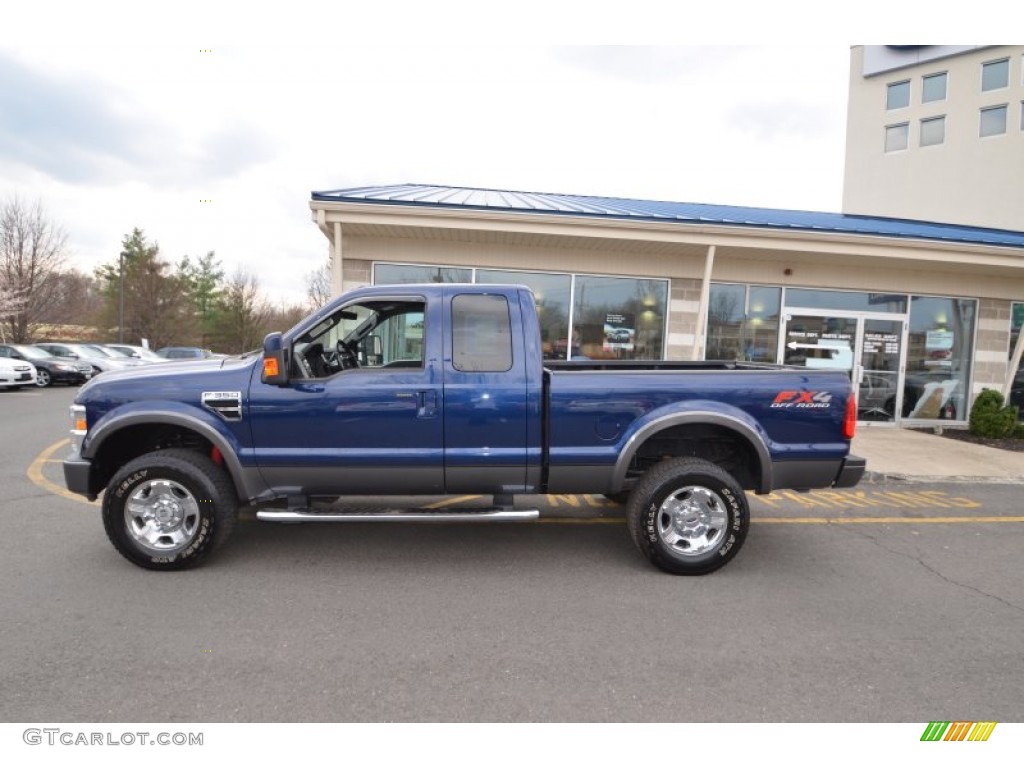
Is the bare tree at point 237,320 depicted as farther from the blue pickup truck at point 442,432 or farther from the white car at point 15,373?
the blue pickup truck at point 442,432

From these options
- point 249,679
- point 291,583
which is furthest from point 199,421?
point 249,679

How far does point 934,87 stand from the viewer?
2791 centimetres

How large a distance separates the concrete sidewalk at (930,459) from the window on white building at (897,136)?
26.0m

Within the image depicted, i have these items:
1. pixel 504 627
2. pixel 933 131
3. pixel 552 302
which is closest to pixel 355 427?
pixel 504 627

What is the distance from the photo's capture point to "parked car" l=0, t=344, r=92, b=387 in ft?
63.9

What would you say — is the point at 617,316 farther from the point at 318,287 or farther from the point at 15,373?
the point at 318,287

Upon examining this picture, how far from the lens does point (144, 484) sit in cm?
388

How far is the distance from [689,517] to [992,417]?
32.8 ft

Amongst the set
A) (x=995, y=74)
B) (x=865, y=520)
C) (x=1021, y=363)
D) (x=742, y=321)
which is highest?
(x=995, y=74)

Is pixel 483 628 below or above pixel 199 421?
below

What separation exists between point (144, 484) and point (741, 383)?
4366 millimetres

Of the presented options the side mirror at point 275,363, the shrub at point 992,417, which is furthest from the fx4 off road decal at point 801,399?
the shrub at point 992,417

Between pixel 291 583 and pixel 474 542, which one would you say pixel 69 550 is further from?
pixel 474 542

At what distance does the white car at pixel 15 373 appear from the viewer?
17017 mm
